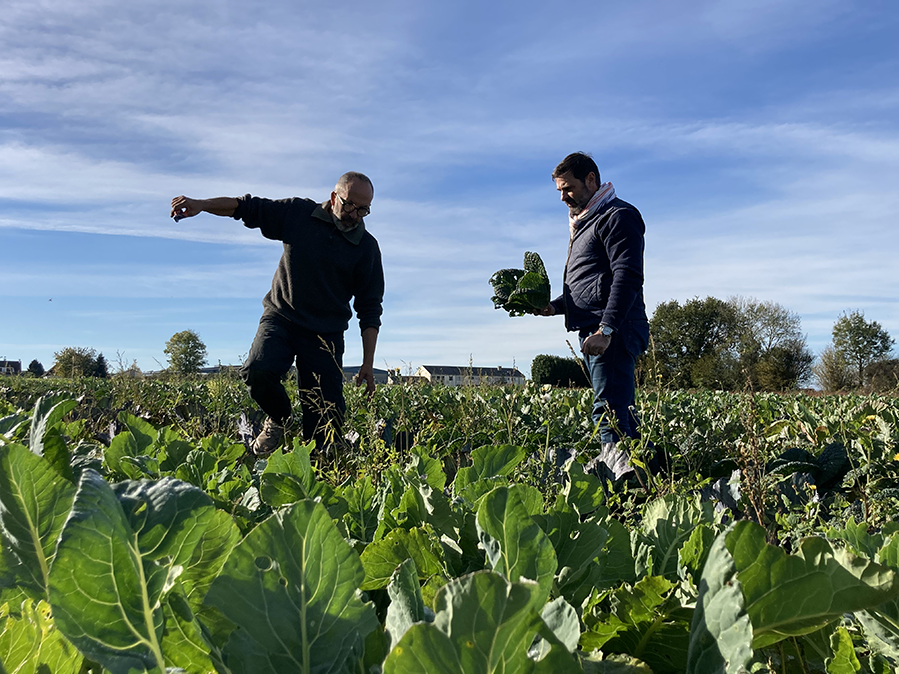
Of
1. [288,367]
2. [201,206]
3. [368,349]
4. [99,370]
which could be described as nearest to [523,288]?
[368,349]

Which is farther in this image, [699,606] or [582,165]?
[582,165]

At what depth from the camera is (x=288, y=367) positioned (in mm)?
6512

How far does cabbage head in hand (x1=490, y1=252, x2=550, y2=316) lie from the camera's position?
692 centimetres

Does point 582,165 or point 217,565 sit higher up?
point 582,165

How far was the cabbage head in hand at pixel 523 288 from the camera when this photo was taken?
692 centimetres

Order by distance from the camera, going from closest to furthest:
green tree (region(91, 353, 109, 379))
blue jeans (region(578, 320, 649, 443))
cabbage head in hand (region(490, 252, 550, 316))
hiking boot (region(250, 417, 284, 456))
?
blue jeans (region(578, 320, 649, 443)), hiking boot (region(250, 417, 284, 456)), cabbage head in hand (region(490, 252, 550, 316)), green tree (region(91, 353, 109, 379))

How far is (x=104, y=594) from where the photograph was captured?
25.2 inches

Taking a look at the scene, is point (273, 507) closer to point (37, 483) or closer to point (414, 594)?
point (37, 483)

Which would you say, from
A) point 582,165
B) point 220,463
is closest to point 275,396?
point 582,165

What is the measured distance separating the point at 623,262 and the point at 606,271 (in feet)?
1.36

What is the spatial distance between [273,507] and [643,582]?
0.77m

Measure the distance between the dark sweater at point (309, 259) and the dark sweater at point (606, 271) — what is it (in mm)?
2158

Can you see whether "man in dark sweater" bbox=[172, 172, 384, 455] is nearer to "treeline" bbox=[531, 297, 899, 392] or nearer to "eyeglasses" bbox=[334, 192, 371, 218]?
"eyeglasses" bbox=[334, 192, 371, 218]

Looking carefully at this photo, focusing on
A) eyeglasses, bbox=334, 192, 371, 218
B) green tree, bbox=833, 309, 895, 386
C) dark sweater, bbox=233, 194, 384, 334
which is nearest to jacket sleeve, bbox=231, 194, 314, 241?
dark sweater, bbox=233, 194, 384, 334
